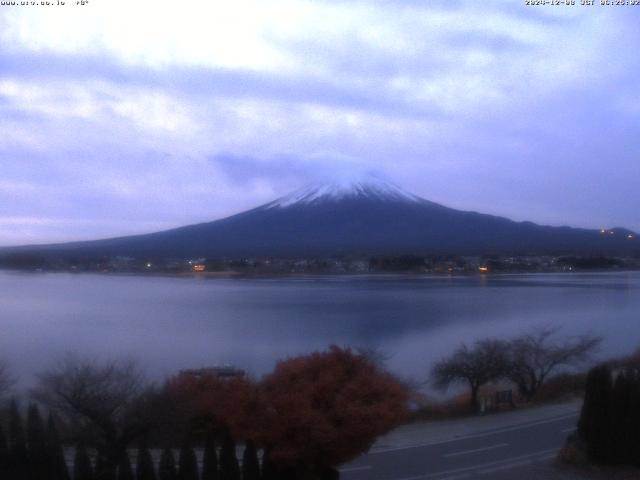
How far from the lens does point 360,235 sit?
33750mm

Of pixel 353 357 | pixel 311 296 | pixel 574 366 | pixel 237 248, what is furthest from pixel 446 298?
pixel 353 357

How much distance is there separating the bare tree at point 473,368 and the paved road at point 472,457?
8.73ft

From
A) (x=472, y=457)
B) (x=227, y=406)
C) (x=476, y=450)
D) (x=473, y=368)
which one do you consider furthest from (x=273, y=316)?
(x=227, y=406)

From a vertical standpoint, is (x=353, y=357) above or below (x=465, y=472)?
above

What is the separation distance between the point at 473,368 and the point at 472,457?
475 cm

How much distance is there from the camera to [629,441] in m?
8.60

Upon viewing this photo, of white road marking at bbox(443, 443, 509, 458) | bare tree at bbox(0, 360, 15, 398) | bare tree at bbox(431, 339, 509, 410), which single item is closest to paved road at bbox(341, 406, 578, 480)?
white road marking at bbox(443, 443, 509, 458)

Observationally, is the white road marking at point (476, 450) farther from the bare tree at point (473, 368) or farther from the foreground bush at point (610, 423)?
the bare tree at point (473, 368)

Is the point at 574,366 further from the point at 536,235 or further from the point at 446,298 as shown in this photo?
the point at 536,235

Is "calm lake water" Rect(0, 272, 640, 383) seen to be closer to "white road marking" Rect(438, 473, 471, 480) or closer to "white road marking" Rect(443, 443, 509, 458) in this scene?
"white road marking" Rect(443, 443, 509, 458)

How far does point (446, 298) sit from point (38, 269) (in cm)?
1127

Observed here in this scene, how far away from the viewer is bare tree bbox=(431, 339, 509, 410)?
1345 centimetres

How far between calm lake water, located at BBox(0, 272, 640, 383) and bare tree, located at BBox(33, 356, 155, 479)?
142 inches

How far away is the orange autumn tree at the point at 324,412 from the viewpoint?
21.7 ft
